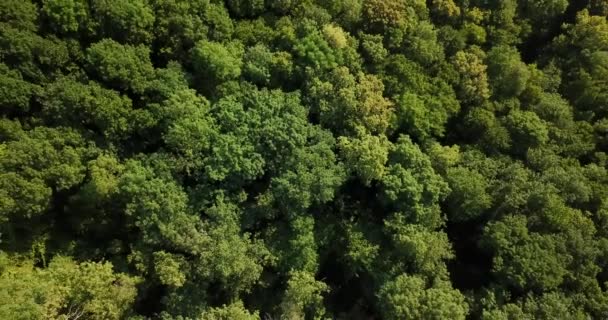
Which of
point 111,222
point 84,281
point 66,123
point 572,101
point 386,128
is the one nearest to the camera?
point 84,281

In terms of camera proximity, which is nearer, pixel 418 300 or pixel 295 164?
pixel 418 300

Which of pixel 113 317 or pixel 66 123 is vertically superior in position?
pixel 66 123

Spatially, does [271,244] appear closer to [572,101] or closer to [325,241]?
[325,241]

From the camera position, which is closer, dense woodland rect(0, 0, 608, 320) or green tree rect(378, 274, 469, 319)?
dense woodland rect(0, 0, 608, 320)

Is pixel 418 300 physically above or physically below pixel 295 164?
below

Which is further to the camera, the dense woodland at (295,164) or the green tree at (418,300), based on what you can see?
the green tree at (418,300)

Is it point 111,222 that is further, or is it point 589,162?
point 589,162

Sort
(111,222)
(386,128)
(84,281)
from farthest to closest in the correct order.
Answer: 1. (386,128)
2. (111,222)
3. (84,281)

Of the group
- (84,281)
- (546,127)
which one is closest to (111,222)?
(84,281)
